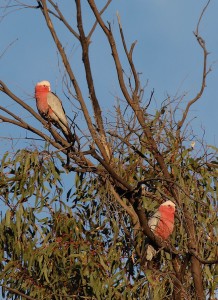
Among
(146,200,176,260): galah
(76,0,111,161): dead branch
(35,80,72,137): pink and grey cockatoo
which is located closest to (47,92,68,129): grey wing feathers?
(35,80,72,137): pink and grey cockatoo

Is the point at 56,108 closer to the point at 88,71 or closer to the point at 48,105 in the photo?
the point at 48,105

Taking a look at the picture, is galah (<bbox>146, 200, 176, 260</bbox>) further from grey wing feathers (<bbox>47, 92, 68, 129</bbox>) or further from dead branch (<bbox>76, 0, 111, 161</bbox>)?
grey wing feathers (<bbox>47, 92, 68, 129</bbox>)

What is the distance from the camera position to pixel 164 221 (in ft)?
12.8

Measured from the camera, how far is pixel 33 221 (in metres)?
3.76

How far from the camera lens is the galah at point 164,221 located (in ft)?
12.6

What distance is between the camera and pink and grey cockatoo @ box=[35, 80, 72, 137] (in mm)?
4957

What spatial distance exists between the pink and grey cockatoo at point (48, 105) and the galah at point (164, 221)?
3.77 ft

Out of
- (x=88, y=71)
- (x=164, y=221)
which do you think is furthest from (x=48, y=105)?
(x=164, y=221)

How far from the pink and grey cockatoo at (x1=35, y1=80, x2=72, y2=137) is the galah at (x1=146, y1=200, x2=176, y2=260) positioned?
1.15m

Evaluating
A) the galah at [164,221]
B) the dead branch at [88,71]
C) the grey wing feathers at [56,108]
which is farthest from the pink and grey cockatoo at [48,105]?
the galah at [164,221]

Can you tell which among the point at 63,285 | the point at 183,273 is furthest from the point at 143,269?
the point at 63,285

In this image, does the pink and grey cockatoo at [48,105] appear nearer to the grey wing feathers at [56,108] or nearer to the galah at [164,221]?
the grey wing feathers at [56,108]

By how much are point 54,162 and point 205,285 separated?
3.61 ft

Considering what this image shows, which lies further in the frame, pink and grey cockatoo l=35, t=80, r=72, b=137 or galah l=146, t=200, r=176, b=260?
pink and grey cockatoo l=35, t=80, r=72, b=137
